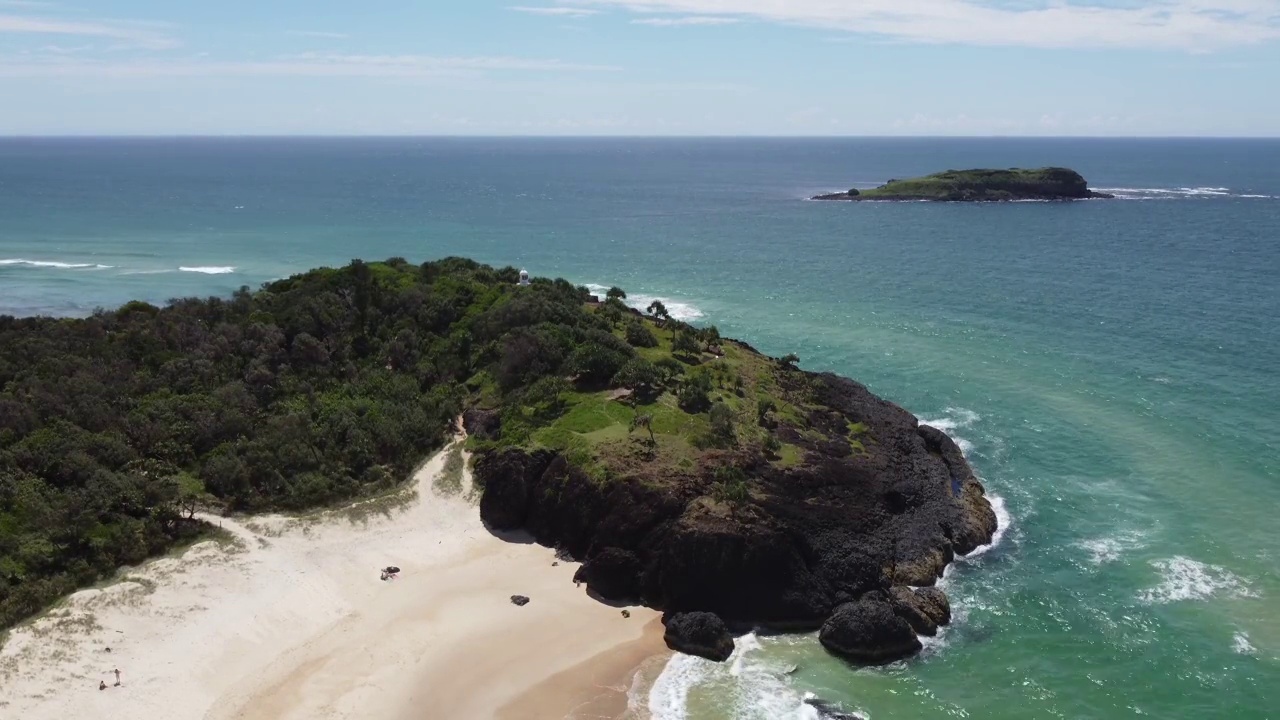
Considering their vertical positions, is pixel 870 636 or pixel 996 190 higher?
pixel 996 190

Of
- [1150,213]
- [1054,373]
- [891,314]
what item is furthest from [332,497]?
[1150,213]

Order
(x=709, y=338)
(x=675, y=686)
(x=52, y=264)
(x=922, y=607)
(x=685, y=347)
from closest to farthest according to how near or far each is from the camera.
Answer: (x=675, y=686) → (x=922, y=607) → (x=685, y=347) → (x=709, y=338) → (x=52, y=264)

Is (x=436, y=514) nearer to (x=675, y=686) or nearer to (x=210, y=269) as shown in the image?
(x=675, y=686)

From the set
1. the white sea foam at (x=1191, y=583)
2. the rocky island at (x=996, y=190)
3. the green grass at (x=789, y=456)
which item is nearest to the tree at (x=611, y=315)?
the green grass at (x=789, y=456)

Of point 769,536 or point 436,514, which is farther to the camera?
point 436,514

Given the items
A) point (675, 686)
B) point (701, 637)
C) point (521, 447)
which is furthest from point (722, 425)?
point (675, 686)

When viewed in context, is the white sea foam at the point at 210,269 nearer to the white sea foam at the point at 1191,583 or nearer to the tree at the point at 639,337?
the tree at the point at 639,337

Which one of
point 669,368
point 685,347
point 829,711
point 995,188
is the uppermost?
point 995,188
